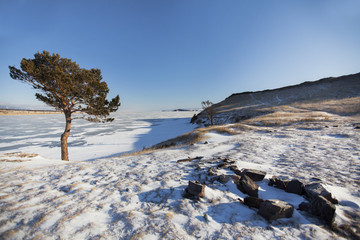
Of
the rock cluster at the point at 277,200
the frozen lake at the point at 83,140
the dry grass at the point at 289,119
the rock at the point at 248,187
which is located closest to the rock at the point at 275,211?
the rock cluster at the point at 277,200

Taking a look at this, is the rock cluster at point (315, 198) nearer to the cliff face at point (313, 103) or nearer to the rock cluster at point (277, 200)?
the rock cluster at point (277, 200)

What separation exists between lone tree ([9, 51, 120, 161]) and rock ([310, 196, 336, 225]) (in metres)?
14.3

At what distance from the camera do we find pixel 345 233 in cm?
220

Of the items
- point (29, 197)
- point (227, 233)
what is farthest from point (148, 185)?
point (29, 197)

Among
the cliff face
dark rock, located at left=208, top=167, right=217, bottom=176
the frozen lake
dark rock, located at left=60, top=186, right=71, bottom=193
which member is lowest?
the frozen lake

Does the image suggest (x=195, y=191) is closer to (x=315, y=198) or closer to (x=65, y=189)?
(x=315, y=198)

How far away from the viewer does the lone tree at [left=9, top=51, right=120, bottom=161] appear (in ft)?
36.0

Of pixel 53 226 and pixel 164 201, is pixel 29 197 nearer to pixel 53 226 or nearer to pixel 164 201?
pixel 53 226

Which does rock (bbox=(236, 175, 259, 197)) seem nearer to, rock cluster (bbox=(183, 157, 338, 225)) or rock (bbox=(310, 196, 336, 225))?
rock cluster (bbox=(183, 157, 338, 225))

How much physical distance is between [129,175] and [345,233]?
4.90 meters

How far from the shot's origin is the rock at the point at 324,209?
2.38m

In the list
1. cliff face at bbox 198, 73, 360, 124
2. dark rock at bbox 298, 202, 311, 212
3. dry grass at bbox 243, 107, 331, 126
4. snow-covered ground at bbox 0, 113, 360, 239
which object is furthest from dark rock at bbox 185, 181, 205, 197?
cliff face at bbox 198, 73, 360, 124

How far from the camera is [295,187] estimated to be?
3.31 m

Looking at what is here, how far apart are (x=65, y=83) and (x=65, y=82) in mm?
118
